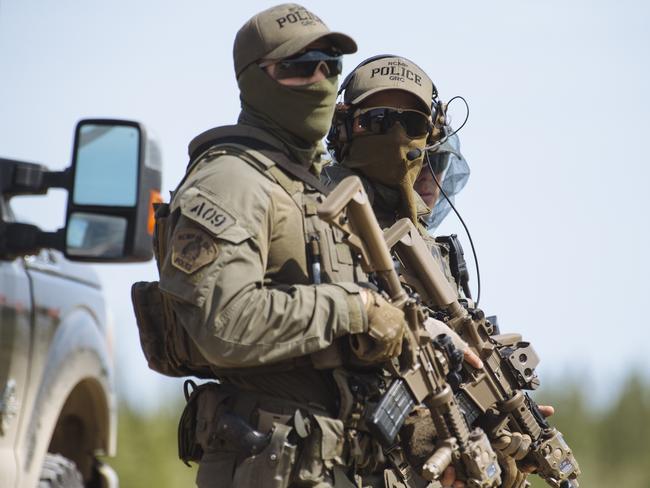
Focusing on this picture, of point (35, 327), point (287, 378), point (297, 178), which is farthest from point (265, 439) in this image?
point (35, 327)

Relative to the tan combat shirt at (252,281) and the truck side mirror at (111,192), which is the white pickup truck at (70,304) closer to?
the truck side mirror at (111,192)

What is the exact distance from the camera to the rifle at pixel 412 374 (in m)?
4.23

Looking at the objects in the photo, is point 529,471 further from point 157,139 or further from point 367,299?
point 157,139

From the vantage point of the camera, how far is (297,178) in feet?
14.2

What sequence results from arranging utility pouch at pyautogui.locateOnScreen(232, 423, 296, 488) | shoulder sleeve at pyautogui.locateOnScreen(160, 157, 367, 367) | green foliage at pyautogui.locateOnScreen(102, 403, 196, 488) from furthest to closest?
1. green foliage at pyautogui.locateOnScreen(102, 403, 196, 488)
2. utility pouch at pyautogui.locateOnScreen(232, 423, 296, 488)
3. shoulder sleeve at pyautogui.locateOnScreen(160, 157, 367, 367)

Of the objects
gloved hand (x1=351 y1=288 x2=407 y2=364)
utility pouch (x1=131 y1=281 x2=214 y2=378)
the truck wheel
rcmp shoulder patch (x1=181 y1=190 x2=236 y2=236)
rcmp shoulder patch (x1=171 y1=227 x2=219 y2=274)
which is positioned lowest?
the truck wheel

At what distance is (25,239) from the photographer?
4.15 metres

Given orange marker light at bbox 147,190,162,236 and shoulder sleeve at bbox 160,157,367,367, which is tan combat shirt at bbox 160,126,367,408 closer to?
shoulder sleeve at bbox 160,157,367,367

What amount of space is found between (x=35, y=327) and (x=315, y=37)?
4.97 ft

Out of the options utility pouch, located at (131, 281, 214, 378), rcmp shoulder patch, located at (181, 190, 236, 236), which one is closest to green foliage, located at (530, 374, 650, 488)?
utility pouch, located at (131, 281, 214, 378)

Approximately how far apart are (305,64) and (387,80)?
1156 millimetres

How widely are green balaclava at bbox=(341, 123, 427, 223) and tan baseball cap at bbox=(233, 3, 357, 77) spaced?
979mm

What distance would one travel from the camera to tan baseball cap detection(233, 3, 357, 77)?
4.35 m

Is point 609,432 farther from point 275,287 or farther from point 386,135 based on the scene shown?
point 275,287
